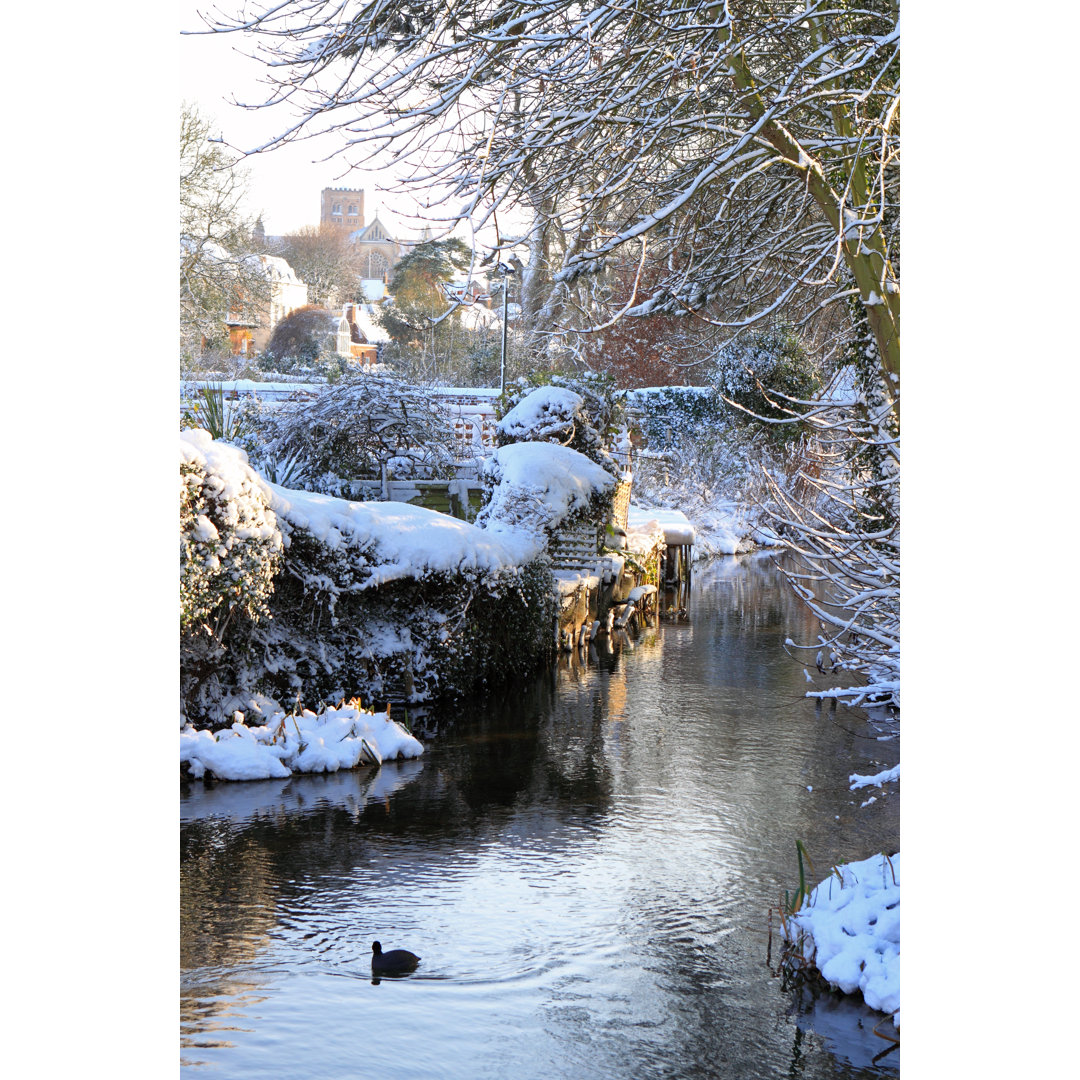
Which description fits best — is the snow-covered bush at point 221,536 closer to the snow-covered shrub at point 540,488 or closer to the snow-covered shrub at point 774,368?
the snow-covered shrub at point 540,488

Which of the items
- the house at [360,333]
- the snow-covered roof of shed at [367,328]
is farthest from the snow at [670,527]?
the snow-covered roof of shed at [367,328]

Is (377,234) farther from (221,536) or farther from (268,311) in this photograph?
(268,311)

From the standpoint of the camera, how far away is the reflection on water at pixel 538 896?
3.46 metres

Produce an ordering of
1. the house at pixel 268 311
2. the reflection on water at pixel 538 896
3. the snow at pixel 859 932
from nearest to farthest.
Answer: the reflection on water at pixel 538 896 → the snow at pixel 859 932 → the house at pixel 268 311

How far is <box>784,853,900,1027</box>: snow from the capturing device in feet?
12.1

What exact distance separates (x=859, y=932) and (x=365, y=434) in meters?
9.67

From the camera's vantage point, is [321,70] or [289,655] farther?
[289,655]

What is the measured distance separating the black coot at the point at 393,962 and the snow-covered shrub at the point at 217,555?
9.83 feet

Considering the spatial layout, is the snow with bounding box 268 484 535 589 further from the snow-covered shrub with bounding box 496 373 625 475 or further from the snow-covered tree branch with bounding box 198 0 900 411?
the snow-covered tree branch with bounding box 198 0 900 411

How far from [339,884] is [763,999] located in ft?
6.60

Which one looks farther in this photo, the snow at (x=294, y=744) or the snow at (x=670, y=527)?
the snow at (x=670, y=527)

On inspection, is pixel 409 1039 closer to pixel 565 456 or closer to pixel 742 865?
pixel 742 865
